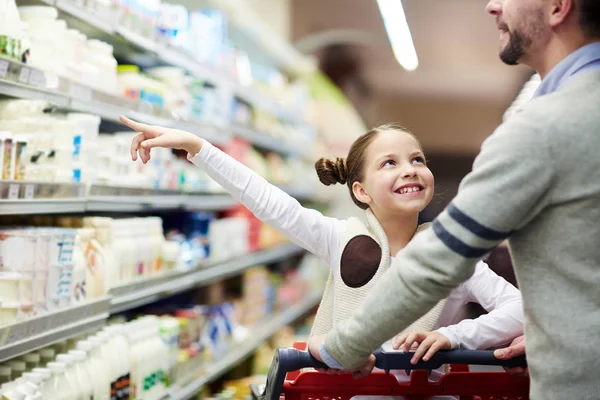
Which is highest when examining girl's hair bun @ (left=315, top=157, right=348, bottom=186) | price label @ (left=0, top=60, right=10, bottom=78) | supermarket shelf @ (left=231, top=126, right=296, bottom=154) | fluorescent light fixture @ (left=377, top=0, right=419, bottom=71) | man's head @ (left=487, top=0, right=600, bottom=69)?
fluorescent light fixture @ (left=377, top=0, right=419, bottom=71)

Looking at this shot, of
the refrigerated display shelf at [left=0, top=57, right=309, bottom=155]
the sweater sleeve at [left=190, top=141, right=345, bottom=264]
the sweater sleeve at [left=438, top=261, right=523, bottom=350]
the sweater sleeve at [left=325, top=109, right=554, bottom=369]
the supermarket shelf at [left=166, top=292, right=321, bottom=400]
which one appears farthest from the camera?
the supermarket shelf at [left=166, top=292, right=321, bottom=400]

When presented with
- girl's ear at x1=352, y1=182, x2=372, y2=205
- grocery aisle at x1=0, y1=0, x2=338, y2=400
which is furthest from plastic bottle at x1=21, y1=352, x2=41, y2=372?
girl's ear at x1=352, y1=182, x2=372, y2=205

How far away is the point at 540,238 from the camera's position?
4.91 feet

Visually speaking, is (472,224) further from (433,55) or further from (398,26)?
(433,55)

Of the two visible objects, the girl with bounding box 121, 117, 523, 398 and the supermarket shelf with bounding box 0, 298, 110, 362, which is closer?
the girl with bounding box 121, 117, 523, 398

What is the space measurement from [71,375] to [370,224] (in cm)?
120

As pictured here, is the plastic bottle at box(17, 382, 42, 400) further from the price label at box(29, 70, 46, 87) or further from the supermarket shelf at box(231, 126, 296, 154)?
the supermarket shelf at box(231, 126, 296, 154)

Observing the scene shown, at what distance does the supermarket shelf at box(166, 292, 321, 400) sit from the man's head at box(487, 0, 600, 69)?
2.51m

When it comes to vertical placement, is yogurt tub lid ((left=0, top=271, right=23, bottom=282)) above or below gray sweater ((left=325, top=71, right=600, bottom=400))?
below

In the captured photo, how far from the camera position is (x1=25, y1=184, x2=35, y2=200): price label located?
96.7 inches

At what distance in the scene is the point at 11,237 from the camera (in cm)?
244

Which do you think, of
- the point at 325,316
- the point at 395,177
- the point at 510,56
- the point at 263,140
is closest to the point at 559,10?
the point at 510,56

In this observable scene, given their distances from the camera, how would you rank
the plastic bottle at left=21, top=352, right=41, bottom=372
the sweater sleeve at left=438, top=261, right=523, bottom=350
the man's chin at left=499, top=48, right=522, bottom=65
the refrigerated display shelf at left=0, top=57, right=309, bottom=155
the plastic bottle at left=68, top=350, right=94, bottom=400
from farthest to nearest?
1. the plastic bottle at left=21, top=352, right=41, bottom=372
2. the plastic bottle at left=68, top=350, right=94, bottom=400
3. the refrigerated display shelf at left=0, top=57, right=309, bottom=155
4. the sweater sleeve at left=438, top=261, right=523, bottom=350
5. the man's chin at left=499, top=48, right=522, bottom=65

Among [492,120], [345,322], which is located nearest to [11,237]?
[345,322]
